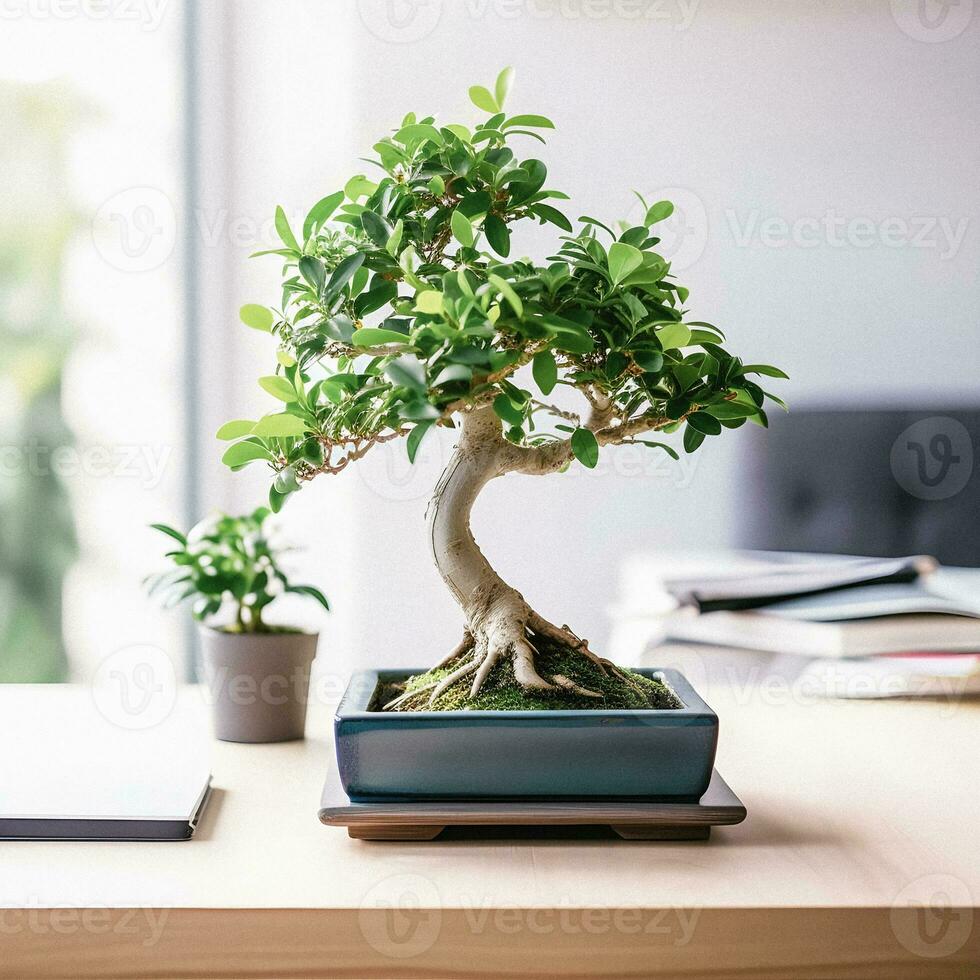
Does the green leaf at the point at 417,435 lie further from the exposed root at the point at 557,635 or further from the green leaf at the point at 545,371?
the exposed root at the point at 557,635

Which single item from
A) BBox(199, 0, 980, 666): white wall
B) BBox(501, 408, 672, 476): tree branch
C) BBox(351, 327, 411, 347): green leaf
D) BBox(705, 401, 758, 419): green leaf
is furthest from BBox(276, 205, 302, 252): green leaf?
BBox(199, 0, 980, 666): white wall

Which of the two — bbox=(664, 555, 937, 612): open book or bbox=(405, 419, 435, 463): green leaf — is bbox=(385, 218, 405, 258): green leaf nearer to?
bbox=(405, 419, 435, 463): green leaf

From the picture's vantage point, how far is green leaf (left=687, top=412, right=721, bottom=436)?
75cm

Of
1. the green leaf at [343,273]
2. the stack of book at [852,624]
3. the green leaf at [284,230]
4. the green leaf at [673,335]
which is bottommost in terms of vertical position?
the stack of book at [852,624]

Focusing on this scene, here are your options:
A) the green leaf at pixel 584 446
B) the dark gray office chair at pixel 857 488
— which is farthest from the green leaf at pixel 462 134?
the dark gray office chair at pixel 857 488

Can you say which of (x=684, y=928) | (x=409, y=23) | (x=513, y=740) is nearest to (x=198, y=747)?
(x=513, y=740)

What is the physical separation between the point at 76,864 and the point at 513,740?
0.30 m

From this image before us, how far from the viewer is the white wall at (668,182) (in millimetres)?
2234

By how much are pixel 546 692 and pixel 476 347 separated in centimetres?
27

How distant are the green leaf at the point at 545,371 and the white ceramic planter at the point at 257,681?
1.51 ft

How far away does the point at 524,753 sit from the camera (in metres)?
0.71

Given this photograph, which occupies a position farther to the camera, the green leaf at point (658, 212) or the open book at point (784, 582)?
the open book at point (784, 582)

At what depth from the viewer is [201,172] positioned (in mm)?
2283

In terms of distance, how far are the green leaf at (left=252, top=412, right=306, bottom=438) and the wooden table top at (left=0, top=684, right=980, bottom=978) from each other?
0.95ft
